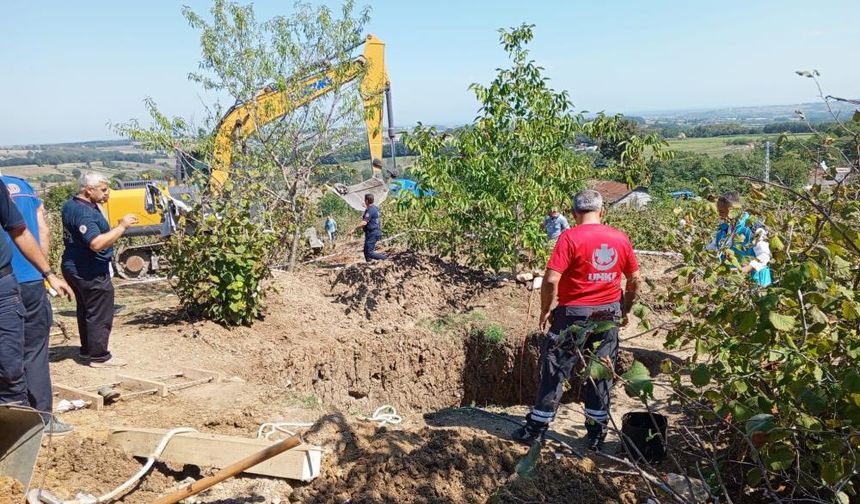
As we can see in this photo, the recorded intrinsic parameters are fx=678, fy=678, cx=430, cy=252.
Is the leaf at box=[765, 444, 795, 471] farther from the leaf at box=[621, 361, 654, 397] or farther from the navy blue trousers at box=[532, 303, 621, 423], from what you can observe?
the navy blue trousers at box=[532, 303, 621, 423]

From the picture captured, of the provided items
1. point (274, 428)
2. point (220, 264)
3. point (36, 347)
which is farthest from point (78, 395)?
point (220, 264)

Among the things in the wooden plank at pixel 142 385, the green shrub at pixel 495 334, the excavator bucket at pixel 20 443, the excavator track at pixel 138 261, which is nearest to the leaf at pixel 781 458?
the excavator bucket at pixel 20 443

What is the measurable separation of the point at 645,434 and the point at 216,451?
270cm

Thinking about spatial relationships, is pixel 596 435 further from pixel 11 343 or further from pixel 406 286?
pixel 406 286

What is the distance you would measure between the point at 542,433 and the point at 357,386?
120 inches

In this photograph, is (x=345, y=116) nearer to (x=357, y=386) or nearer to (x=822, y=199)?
A: (x=357, y=386)

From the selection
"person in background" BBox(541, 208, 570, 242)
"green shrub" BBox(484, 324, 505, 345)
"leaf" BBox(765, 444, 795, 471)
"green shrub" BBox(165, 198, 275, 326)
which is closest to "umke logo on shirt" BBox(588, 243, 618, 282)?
"leaf" BBox(765, 444, 795, 471)

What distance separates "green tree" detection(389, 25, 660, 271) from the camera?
325 inches

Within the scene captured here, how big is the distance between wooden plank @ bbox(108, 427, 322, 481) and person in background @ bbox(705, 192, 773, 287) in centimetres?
302

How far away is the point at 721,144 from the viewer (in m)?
26.7

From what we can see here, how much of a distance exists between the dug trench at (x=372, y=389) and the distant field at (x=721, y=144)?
→ 248 centimetres

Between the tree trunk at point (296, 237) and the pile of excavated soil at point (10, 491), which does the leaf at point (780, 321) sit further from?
the tree trunk at point (296, 237)

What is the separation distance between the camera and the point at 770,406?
3033mm

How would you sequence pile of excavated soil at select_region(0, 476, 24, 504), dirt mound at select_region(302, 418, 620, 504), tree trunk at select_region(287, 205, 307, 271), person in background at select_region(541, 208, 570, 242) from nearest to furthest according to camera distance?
pile of excavated soil at select_region(0, 476, 24, 504)
dirt mound at select_region(302, 418, 620, 504)
person in background at select_region(541, 208, 570, 242)
tree trunk at select_region(287, 205, 307, 271)
